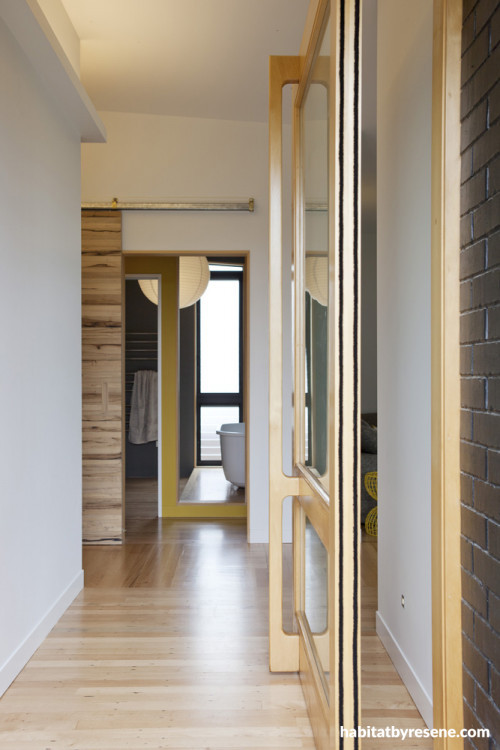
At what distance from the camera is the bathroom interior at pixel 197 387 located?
6570mm

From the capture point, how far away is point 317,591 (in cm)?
211

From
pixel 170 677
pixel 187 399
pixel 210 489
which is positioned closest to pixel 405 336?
pixel 170 677

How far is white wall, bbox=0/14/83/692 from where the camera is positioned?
8.17 ft

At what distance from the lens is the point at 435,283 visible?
1.35m

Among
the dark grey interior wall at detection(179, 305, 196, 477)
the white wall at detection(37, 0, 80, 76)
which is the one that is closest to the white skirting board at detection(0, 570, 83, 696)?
the white wall at detection(37, 0, 80, 76)

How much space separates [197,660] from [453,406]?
6.01 ft

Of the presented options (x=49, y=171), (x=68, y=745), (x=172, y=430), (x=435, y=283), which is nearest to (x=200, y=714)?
(x=68, y=745)

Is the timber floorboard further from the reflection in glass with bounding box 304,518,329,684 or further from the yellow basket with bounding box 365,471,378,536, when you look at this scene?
the yellow basket with bounding box 365,471,378,536

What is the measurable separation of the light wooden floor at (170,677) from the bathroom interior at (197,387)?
8.89ft

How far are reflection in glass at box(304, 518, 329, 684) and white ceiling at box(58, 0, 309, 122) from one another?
246 cm

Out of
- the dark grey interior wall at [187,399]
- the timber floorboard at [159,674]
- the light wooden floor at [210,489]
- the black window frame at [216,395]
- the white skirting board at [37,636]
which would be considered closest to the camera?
the timber floorboard at [159,674]

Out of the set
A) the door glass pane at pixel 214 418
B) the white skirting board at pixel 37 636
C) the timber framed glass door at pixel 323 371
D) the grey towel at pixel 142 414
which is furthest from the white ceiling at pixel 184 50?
the door glass pane at pixel 214 418

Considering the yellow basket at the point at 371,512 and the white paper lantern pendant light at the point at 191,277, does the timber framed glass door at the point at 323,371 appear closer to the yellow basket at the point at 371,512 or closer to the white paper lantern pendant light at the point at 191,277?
the yellow basket at the point at 371,512

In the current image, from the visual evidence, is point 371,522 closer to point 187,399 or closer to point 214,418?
point 187,399
